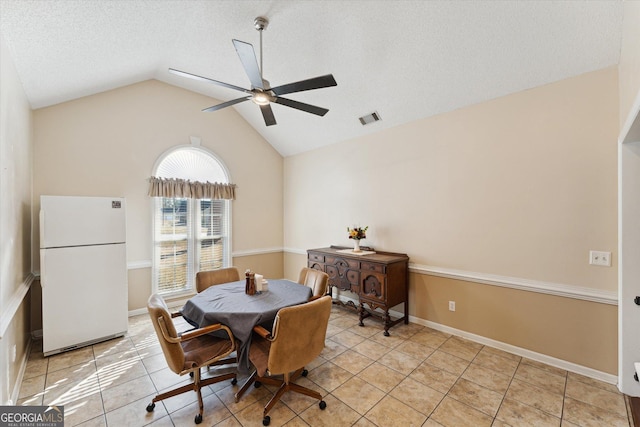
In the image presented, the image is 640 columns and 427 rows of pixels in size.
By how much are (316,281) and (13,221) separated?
114 inches

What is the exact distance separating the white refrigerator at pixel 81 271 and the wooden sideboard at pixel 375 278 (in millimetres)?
2802

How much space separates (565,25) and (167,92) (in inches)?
195

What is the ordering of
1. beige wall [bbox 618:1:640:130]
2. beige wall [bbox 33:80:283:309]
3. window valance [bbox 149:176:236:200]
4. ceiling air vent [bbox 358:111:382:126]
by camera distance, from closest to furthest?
beige wall [bbox 618:1:640:130], beige wall [bbox 33:80:283:309], ceiling air vent [bbox 358:111:382:126], window valance [bbox 149:176:236:200]

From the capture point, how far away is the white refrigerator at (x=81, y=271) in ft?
9.24

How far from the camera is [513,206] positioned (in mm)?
2881

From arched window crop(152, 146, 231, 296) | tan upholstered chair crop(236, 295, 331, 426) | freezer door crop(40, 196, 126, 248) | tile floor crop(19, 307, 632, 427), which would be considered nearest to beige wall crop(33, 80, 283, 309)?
arched window crop(152, 146, 231, 296)

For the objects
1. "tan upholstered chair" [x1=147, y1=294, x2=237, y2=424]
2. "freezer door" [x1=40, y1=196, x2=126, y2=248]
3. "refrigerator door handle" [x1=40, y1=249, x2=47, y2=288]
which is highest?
"freezer door" [x1=40, y1=196, x2=126, y2=248]

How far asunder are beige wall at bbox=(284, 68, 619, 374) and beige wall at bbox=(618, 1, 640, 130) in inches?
9.8

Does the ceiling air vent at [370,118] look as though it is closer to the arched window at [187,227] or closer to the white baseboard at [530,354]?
the arched window at [187,227]

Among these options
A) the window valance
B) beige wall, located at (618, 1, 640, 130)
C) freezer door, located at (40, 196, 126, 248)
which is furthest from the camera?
the window valance

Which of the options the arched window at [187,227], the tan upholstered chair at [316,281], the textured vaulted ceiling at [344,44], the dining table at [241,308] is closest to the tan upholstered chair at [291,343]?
the dining table at [241,308]

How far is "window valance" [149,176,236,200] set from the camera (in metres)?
4.02

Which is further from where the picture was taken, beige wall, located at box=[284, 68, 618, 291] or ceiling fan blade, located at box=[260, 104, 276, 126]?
ceiling fan blade, located at box=[260, 104, 276, 126]

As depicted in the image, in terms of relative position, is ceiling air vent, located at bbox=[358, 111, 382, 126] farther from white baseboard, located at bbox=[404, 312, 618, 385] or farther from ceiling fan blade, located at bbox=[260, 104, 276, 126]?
white baseboard, located at bbox=[404, 312, 618, 385]
